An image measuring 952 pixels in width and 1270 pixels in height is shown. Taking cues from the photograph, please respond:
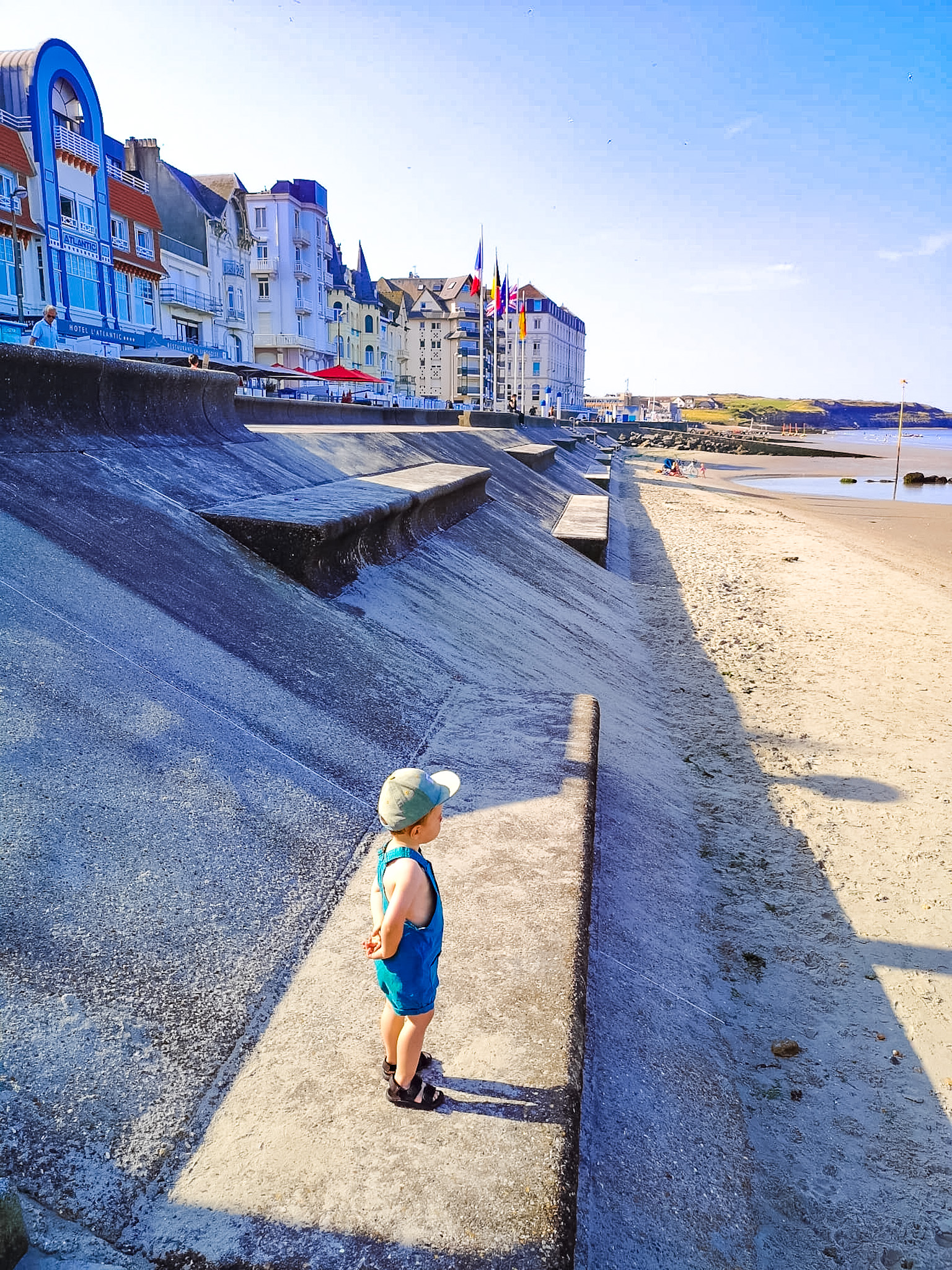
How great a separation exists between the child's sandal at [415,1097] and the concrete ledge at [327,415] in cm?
1126

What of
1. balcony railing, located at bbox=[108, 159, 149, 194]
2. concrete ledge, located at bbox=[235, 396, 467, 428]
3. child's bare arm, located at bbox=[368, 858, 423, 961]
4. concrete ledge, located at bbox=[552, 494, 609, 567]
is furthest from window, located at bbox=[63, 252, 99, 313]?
child's bare arm, located at bbox=[368, 858, 423, 961]

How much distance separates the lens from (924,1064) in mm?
3535

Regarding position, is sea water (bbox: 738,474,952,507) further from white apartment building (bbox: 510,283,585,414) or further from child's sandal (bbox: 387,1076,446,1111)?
white apartment building (bbox: 510,283,585,414)

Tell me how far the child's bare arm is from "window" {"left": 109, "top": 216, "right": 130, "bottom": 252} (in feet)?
127

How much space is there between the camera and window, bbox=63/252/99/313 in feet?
97.5

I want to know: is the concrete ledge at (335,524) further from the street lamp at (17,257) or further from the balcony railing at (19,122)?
the balcony railing at (19,122)

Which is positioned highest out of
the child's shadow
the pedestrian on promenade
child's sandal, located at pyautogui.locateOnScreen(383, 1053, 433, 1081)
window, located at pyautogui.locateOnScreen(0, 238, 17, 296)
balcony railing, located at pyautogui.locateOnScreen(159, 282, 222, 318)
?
balcony railing, located at pyautogui.locateOnScreen(159, 282, 222, 318)

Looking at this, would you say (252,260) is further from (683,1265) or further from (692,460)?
(683,1265)

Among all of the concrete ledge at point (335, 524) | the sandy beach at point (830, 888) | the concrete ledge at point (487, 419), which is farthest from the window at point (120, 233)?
the concrete ledge at point (335, 524)

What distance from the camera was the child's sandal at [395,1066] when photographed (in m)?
2.25

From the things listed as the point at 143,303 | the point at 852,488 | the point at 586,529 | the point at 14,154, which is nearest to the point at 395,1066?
the point at 586,529

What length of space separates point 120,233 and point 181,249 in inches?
279

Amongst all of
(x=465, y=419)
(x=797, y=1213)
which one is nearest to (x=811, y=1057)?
(x=797, y=1213)

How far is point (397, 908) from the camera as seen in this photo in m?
2.18
